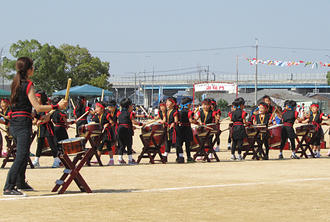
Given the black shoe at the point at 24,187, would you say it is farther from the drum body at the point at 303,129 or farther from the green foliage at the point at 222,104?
the green foliage at the point at 222,104

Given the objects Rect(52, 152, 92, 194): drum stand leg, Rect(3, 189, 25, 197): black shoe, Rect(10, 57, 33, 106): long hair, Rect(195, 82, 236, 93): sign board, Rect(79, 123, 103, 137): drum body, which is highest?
Rect(195, 82, 236, 93): sign board

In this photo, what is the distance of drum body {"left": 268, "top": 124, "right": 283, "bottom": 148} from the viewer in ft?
62.7

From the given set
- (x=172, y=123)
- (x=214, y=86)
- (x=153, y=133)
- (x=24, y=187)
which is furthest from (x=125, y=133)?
(x=214, y=86)

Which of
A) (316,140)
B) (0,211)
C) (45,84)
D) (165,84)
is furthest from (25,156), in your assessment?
(165,84)

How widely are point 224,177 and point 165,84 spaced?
420ft

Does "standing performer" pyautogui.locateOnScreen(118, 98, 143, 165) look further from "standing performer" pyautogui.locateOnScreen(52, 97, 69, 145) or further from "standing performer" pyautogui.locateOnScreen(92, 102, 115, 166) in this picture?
"standing performer" pyautogui.locateOnScreen(52, 97, 69, 145)

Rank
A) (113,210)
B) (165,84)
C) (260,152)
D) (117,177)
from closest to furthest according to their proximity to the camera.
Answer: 1. (113,210)
2. (117,177)
3. (260,152)
4. (165,84)

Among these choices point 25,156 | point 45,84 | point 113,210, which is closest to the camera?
point 113,210

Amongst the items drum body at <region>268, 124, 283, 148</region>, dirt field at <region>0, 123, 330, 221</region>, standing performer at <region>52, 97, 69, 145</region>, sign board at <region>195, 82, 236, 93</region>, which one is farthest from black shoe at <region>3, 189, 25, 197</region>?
sign board at <region>195, 82, 236, 93</region>

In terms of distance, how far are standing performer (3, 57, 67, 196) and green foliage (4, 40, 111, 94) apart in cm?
5308

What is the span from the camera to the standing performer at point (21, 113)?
29.8 ft

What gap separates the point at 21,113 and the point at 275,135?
1133cm

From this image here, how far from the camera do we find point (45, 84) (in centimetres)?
6494

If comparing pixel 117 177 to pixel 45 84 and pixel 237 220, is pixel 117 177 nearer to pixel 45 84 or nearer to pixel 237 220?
pixel 237 220
